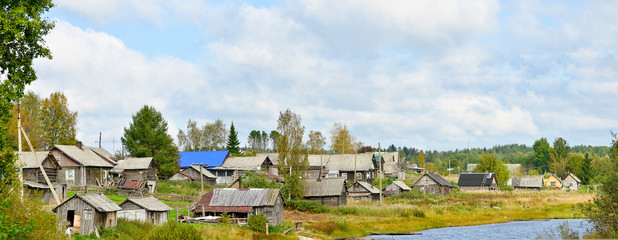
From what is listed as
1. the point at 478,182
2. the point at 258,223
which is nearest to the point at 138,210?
the point at 258,223

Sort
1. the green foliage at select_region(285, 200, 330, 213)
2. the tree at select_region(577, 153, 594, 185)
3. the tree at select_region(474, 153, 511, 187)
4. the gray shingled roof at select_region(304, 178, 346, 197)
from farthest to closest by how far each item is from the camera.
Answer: the tree at select_region(577, 153, 594, 185) → the tree at select_region(474, 153, 511, 187) → the gray shingled roof at select_region(304, 178, 346, 197) → the green foliage at select_region(285, 200, 330, 213)

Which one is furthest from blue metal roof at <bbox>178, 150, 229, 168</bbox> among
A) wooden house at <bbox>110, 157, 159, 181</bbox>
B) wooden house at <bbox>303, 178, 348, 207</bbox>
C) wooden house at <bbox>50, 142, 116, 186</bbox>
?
wooden house at <bbox>50, 142, 116, 186</bbox>

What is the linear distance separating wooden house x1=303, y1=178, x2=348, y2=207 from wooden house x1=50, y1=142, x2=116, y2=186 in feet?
86.4

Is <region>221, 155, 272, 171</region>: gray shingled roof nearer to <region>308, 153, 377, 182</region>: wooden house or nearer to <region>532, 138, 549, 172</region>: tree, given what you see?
<region>308, 153, 377, 182</region>: wooden house

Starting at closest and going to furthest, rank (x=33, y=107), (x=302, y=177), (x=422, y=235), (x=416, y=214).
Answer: (x=422, y=235) → (x=416, y=214) → (x=302, y=177) → (x=33, y=107)

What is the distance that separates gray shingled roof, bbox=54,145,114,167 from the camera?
66062 mm

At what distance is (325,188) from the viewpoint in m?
73.1

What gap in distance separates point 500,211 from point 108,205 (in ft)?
164

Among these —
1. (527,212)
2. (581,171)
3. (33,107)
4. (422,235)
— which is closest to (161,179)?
(33,107)

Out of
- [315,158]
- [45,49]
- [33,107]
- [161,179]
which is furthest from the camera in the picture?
[315,158]

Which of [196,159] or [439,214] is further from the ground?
[196,159]

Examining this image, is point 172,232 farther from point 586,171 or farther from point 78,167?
point 586,171

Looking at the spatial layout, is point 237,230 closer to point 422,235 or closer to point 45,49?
point 422,235

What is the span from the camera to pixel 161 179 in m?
81.7
